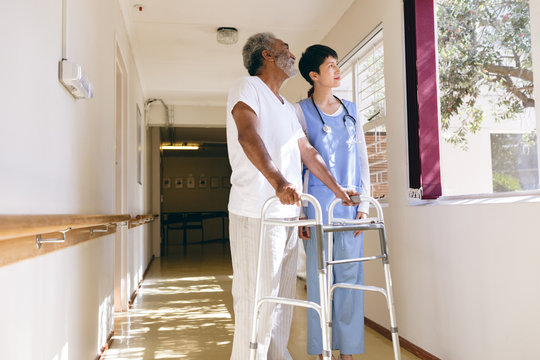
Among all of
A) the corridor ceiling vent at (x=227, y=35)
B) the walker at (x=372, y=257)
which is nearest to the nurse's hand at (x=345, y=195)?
the walker at (x=372, y=257)

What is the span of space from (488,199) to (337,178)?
789 mm

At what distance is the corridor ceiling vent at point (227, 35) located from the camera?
4906 millimetres

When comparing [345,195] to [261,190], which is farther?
[345,195]

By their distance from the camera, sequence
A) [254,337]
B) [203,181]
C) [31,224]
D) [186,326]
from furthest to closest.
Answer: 1. [203,181]
2. [186,326]
3. [254,337]
4. [31,224]

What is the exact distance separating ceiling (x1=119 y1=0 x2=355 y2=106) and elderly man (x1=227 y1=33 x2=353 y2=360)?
7.55 feet

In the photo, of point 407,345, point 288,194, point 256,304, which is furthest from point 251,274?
point 407,345

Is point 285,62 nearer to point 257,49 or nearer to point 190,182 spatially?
point 257,49

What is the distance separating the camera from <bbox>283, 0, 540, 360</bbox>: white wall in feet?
6.72

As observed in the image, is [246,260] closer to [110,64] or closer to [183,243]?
[110,64]

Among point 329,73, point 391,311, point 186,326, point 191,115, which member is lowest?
point 186,326

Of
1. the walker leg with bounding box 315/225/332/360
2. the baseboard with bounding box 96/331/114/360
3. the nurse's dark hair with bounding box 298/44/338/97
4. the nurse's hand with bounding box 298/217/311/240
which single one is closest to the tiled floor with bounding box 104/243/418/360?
the baseboard with bounding box 96/331/114/360

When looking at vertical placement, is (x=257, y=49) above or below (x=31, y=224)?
above

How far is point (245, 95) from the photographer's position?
2.11 meters

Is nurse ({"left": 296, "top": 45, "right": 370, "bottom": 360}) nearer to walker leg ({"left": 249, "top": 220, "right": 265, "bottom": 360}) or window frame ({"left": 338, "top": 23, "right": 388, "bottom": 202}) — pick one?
walker leg ({"left": 249, "top": 220, "right": 265, "bottom": 360})
